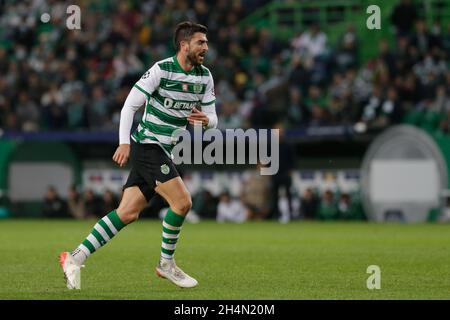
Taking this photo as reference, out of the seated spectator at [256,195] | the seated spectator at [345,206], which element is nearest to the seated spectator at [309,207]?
the seated spectator at [345,206]

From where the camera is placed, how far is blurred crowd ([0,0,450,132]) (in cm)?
Answer: 2372

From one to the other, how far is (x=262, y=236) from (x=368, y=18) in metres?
8.73

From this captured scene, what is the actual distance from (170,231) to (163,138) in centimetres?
85

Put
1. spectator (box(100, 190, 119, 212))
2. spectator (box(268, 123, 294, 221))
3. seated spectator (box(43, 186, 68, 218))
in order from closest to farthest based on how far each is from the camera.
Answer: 1. spectator (box(268, 123, 294, 221))
2. spectator (box(100, 190, 119, 212))
3. seated spectator (box(43, 186, 68, 218))

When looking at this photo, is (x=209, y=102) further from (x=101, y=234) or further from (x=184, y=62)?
(x=101, y=234)

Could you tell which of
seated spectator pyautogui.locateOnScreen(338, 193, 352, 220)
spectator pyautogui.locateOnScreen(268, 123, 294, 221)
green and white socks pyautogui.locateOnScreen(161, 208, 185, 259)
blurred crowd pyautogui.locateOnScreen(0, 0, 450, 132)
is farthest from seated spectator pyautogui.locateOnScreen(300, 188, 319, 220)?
green and white socks pyautogui.locateOnScreen(161, 208, 185, 259)

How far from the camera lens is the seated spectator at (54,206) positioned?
2511 cm

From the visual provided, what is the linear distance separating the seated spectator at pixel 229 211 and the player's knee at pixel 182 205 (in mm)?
13704

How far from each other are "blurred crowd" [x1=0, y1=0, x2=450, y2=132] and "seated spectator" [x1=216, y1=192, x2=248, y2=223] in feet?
5.28

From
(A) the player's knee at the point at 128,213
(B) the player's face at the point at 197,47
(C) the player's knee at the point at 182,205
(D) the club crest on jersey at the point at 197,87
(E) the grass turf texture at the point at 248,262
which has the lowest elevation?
(E) the grass turf texture at the point at 248,262

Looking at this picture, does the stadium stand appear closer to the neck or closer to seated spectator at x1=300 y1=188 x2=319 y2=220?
seated spectator at x1=300 y1=188 x2=319 y2=220

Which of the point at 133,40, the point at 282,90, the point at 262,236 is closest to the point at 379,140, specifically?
the point at 282,90

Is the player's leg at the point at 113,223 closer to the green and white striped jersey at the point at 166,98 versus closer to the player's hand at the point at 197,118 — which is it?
the green and white striped jersey at the point at 166,98

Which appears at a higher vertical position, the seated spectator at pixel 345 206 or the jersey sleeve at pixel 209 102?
the jersey sleeve at pixel 209 102
